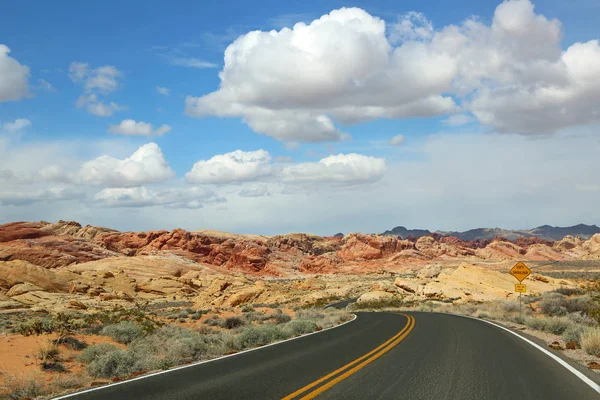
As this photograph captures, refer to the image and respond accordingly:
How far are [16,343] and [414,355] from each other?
13596 mm

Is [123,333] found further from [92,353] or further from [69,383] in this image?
[69,383]

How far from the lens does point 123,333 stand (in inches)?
765

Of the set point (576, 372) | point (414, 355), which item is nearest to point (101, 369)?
point (414, 355)

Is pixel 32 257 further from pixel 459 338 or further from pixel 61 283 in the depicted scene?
pixel 459 338

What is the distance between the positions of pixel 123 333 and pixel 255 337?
6359 millimetres

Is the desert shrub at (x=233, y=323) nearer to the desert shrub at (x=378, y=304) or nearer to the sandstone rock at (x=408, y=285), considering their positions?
the desert shrub at (x=378, y=304)

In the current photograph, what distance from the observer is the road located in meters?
8.15

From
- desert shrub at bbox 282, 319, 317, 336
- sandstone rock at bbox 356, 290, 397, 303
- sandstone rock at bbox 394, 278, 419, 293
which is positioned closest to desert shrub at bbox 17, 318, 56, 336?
desert shrub at bbox 282, 319, 317, 336

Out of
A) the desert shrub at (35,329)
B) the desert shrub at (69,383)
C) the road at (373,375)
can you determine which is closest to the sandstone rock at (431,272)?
the road at (373,375)

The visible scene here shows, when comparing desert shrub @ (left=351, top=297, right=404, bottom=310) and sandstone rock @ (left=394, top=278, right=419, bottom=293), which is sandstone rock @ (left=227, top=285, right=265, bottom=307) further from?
sandstone rock @ (left=394, top=278, right=419, bottom=293)

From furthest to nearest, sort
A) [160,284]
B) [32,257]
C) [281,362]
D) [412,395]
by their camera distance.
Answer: [32,257] → [160,284] → [281,362] → [412,395]

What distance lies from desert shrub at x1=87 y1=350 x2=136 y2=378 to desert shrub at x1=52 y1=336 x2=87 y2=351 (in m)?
4.52

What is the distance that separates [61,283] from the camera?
59125 mm

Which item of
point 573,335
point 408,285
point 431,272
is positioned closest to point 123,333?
point 573,335
